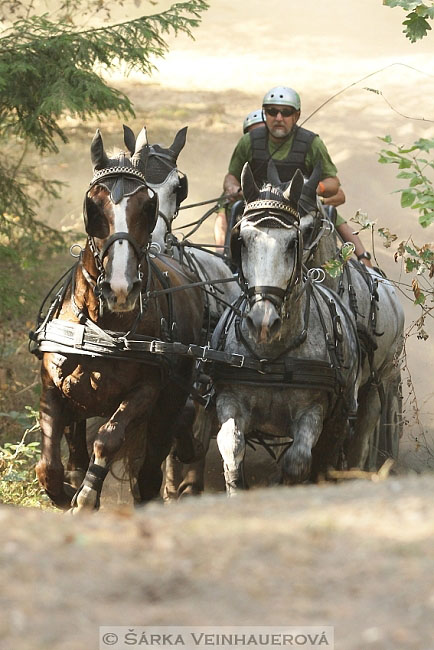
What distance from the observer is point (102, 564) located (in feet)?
13.0

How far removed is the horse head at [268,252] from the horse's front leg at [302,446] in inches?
26.2

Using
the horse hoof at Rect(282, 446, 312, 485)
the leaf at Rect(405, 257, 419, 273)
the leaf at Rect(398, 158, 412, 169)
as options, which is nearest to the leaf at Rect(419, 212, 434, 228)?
the leaf at Rect(398, 158, 412, 169)

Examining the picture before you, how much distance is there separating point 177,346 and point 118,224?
0.98 m

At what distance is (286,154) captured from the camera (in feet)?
32.0

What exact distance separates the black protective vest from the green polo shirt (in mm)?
39

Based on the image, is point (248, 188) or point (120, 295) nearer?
point (120, 295)

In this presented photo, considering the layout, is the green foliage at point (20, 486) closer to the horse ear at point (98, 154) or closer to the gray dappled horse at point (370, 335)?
the gray dappled horse at point (370, 335)

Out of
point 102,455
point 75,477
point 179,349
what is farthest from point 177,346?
point 75,477

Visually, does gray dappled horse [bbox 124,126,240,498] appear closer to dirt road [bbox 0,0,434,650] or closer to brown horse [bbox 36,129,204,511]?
brown horse [bbox 36,129,204,511]

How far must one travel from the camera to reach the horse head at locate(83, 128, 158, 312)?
6879 millimetres

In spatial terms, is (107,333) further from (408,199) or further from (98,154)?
(408,199)

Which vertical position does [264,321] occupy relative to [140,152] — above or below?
below

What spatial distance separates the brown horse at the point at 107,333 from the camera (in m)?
7.04

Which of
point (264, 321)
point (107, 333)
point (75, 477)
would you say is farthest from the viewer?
point (75, 477)
